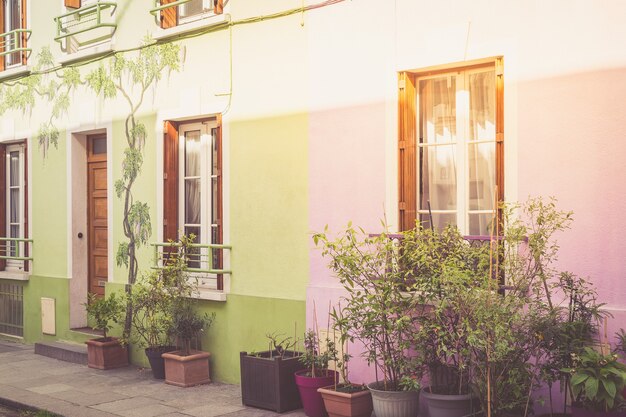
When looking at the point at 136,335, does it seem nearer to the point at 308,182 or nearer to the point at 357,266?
the point at 308,182

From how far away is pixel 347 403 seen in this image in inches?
298

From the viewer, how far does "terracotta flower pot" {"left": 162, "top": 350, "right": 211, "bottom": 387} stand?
9641 mm

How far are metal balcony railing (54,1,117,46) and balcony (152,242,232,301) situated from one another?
305 centimetres

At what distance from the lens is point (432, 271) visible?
23.1 ft

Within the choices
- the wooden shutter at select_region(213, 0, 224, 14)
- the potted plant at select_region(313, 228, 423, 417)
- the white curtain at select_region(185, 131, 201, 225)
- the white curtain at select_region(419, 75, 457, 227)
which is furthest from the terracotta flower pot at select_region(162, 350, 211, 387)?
the wooden shutter at select_region(213, 0, 224, 14)

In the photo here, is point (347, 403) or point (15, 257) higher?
point (15, 257)

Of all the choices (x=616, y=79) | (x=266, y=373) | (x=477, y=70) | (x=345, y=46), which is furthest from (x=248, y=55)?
(x=616, y=79)

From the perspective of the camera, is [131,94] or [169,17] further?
[131,94]

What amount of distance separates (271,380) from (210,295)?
1905mm

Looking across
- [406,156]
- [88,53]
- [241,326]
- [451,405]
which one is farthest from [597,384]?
[88,53]

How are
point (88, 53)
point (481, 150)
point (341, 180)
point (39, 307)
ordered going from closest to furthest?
1. point (481, 150)
2. point (341, 180)
3. point (88, 53)
4. point (39, 307)

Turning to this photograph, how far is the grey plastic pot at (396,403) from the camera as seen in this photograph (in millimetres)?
7242

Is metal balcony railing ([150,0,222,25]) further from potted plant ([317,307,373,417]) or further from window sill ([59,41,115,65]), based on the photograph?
potted plant ([317,307,373,417])

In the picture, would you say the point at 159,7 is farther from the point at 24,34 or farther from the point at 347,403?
the point at 347,403
